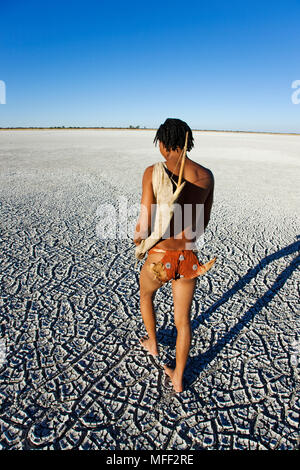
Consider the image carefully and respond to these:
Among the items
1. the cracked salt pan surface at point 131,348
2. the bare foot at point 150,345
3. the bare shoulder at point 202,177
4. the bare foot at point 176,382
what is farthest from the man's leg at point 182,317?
the bare shoulder at point 202,177

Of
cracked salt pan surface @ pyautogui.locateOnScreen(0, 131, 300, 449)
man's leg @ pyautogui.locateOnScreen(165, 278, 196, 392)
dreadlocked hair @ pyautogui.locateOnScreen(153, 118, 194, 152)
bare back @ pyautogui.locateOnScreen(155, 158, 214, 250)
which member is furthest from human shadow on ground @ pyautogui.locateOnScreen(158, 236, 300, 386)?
dreadlocked hair @ pyautogui.locateOnScreen(153, 118, 194, 152)

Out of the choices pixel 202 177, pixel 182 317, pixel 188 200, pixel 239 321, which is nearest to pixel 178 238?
pixel 188 200

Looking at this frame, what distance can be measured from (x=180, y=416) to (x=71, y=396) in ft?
1.82

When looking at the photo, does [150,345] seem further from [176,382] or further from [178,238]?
[178,238]

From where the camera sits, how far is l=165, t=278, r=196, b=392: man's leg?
1346mm

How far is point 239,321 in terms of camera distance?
80.3 inches

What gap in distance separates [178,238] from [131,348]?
0.87 meters

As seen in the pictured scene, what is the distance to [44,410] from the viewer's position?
1.38 meters

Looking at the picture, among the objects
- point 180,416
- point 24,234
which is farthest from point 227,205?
point 180,416

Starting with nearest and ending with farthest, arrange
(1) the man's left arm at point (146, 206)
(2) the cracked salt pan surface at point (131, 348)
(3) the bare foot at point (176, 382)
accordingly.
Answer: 1. (1) the man's left arm at point (146, 206)
2. (2) the cracked salt pan surface at point (131, 348)
3. (3) the bare foot at point (176, 382)

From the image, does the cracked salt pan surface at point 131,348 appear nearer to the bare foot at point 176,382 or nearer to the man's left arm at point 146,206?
the bare foot at point 176,382

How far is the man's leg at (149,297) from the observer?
140 cm

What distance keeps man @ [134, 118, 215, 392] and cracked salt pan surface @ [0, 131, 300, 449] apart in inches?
8.9

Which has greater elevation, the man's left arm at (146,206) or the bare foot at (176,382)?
the man's left arm at (146,206)
